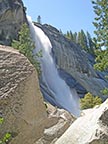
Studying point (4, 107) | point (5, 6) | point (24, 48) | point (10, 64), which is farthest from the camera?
point (5, 6)

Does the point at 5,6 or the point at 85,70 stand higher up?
the point at 5,6

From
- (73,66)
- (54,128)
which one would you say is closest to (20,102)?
(54,128)

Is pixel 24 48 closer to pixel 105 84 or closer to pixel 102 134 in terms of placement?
pixel 102 134

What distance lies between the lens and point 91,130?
8820 millimetres

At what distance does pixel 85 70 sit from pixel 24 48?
41.5 metres

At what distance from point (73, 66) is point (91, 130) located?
6942 cm

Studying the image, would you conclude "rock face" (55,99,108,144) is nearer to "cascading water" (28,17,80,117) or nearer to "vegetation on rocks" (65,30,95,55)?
"cascading water" (28,17,80,117)

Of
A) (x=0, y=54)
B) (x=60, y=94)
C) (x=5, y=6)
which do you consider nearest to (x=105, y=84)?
(x=60, y=94)

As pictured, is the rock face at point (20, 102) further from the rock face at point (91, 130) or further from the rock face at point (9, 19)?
the rock face at point (9, 19)

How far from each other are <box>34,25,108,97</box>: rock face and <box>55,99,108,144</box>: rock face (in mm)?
60512

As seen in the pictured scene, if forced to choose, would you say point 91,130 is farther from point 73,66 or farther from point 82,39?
point 82,39

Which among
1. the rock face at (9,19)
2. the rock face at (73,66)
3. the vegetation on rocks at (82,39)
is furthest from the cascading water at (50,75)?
the vegetation on rocks at (82,39)

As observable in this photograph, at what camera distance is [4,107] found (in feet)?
36.4

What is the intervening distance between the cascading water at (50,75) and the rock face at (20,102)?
46043mm
